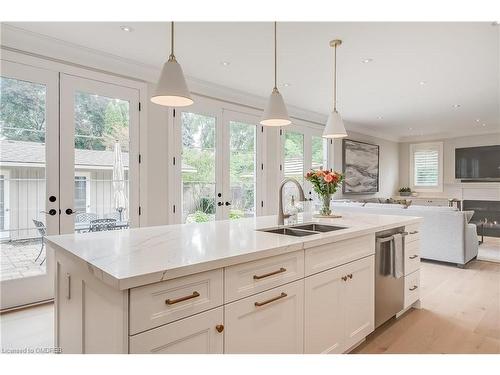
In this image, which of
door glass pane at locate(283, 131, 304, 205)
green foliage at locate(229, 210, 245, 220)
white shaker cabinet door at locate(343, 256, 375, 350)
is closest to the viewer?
white shaker cabinet door at locate(343, 256, 375, 350)

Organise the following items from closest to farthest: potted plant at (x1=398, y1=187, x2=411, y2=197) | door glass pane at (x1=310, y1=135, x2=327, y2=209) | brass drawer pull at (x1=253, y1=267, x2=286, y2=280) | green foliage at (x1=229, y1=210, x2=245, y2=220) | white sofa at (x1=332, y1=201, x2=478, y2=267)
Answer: brass drawer pull at (x1=253, y1=267, x2=286, y2=280) < white sofa at (x1=332, y1=201, x2=478, y2=267) < green foliage at (x1=229, y1=210, x2=245, y2=220) < door glass pane at (x1=310, y1=135, x2=327, y2=209) < potted plant at (x1=398, y1=187, x2=411, y2=197)

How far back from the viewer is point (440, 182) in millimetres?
8172

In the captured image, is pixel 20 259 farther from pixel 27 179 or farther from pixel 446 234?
pixel 446 234

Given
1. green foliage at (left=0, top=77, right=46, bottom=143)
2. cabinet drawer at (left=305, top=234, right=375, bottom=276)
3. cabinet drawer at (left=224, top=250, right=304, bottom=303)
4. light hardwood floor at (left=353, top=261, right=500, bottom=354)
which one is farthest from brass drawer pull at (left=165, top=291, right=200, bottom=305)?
green foliage at (left=0, top=77, right=46, bottom=143)

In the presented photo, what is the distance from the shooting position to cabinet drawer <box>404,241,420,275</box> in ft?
9.16

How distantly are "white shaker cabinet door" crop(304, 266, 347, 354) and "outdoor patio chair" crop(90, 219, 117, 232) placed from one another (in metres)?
2.56

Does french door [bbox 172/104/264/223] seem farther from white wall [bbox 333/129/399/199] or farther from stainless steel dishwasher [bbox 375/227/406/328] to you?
white wall [bbox 333/129/399/199]

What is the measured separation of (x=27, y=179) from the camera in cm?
293

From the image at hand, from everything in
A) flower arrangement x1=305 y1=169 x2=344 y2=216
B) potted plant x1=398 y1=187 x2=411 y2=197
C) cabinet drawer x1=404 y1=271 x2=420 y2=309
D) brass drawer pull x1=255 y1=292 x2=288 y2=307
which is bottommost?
cabinet drawer x1=404 y1=271 x2=420 y2=309

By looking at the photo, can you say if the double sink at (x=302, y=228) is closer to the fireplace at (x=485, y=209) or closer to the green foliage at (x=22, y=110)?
the green foliage at (x=22, y=110)

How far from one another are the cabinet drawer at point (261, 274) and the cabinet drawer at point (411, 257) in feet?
5.15

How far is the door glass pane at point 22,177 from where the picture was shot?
2.84 m
